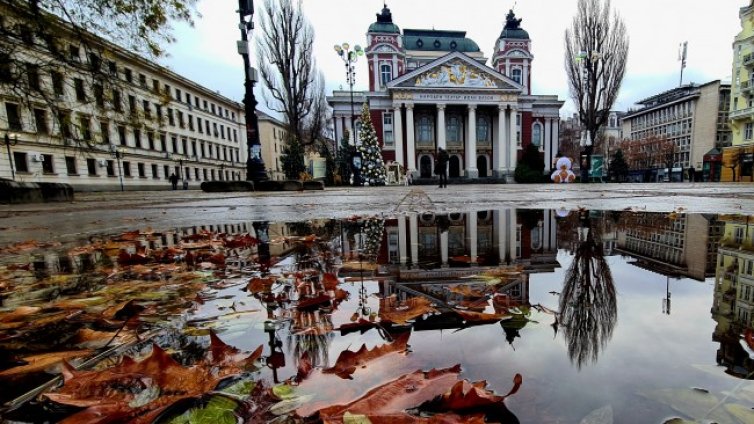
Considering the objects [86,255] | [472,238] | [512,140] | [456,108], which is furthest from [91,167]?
[512,140]

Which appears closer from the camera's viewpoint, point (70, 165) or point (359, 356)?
point (359, 356)

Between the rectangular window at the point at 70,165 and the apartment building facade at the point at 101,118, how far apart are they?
0.24 ft

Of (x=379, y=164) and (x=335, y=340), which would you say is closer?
(x=335, y=340)

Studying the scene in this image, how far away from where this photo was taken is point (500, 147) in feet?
114

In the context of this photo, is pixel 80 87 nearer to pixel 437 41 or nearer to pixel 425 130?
pixel 425 130

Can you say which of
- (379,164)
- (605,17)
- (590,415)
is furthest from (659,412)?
(605,17)

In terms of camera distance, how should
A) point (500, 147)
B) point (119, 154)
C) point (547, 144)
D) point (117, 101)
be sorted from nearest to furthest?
point (117, 101) → point (119, 154) → point (500, 147) → point (547, 144)

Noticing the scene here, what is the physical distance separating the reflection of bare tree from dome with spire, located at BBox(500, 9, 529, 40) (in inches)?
1797

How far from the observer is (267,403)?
464mm

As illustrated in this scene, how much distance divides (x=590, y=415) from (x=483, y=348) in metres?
0.19

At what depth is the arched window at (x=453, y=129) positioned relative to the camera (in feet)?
118

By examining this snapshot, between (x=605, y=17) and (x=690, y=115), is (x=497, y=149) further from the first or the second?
(x=690, y=115)

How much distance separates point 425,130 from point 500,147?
7634mm

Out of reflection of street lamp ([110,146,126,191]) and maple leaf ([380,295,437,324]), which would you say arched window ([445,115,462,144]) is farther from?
maple leaf ([380,295,437,324])
